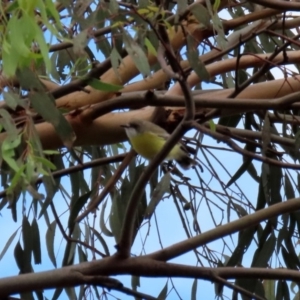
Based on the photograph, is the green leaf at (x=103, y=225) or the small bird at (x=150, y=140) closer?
the small bird at (x=150, y=140)

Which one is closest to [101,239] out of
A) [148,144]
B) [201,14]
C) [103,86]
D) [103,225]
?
[103,225]

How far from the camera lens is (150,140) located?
167 cm

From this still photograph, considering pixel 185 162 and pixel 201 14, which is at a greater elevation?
pixel 201 14

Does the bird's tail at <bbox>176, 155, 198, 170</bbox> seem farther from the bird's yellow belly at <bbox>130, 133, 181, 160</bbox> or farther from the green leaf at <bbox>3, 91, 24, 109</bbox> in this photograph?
the green leaf at <bbox>3, 91, 24, 109</bbox>

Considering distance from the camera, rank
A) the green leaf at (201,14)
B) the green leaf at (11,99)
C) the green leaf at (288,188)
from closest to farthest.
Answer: the green leaf at (11,99), the green leaf at (201,14), the green leaf at (288,188)

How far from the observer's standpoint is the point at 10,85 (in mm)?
1355

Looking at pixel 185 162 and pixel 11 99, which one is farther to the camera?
pixel 185 162

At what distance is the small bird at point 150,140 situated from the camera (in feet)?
5.37

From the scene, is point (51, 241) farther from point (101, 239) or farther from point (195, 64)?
point (195, 64)

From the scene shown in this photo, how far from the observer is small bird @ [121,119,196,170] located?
1638mm

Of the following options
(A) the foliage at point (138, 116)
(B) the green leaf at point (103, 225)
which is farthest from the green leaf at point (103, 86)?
(B) the green leaf at point (103, 225)

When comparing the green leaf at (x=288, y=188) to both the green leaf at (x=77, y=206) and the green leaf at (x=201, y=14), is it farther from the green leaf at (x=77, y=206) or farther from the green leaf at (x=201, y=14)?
the green leaf at (x=201, y=14)

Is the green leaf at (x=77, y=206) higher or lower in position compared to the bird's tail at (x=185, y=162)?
lower

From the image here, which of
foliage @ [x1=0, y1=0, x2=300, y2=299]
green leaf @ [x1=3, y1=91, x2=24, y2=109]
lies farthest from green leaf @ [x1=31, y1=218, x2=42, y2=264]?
green leaf @ [x1=3, y1=91, x2=24, y2=109]
